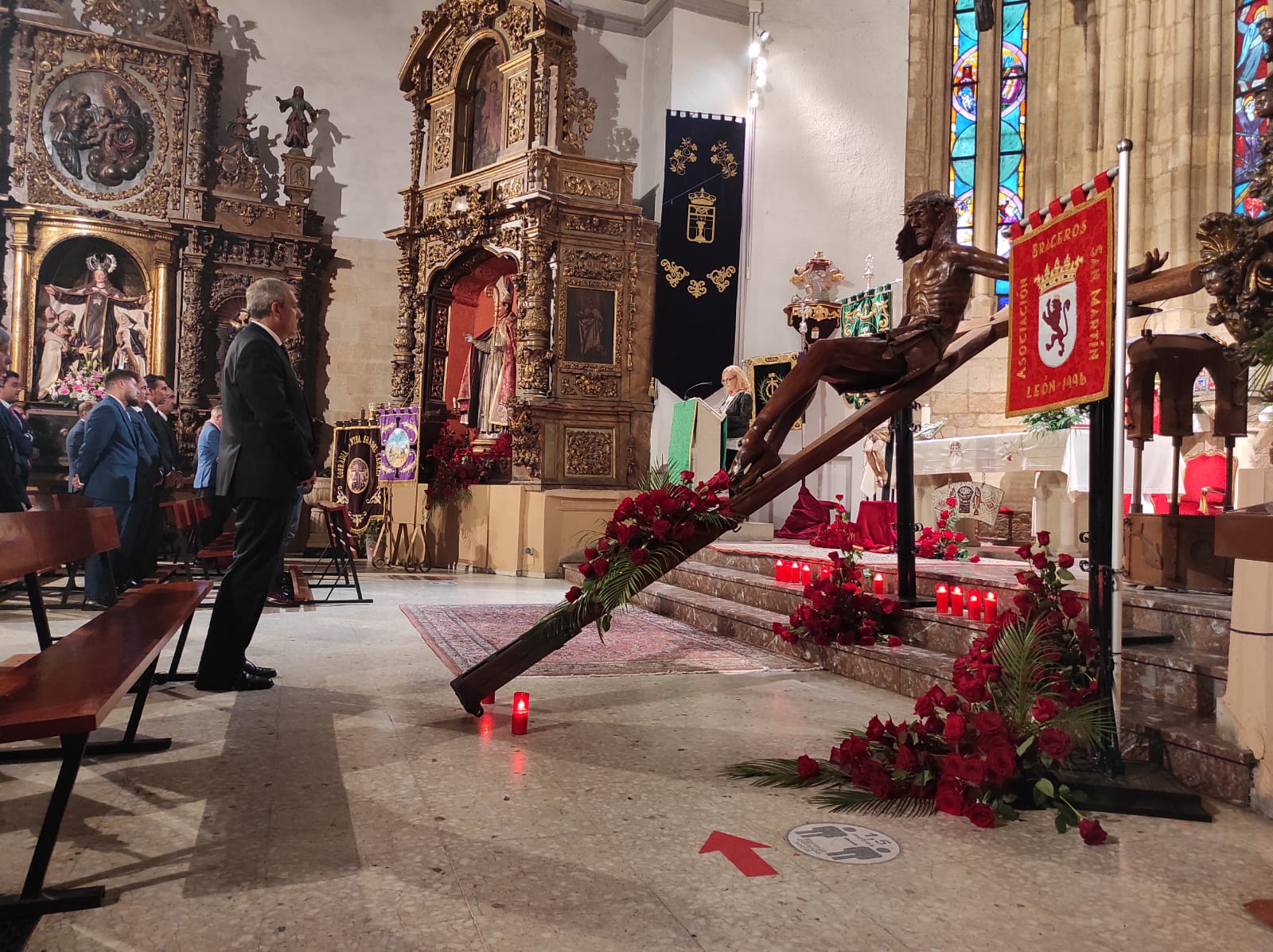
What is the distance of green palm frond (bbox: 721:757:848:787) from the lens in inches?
106

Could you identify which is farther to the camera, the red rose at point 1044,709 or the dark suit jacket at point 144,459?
the dark suit jacket at point 144,459

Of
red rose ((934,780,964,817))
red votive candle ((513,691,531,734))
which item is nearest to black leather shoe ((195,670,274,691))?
red votive candle ((513,691,531,734))

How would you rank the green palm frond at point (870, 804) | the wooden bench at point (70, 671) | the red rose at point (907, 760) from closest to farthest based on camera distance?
the wooden bench at point (70, 671)
the green palm frond at point (870, 804)
the red rose at point (907, 760)

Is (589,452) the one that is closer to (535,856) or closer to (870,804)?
(870,804)

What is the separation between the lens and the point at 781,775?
2.73m

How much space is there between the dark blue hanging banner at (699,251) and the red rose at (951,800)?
8.92m

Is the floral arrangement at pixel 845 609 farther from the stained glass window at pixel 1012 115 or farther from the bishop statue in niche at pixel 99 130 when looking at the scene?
the bishop statue in niche at pixel 99 130

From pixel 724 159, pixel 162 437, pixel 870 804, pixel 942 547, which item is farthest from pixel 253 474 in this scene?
pixel 724 159

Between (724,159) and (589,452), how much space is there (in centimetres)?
475

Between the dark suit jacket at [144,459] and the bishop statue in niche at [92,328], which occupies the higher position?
the bishop statue in niche at [92,328]

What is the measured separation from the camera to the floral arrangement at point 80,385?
10.7 m

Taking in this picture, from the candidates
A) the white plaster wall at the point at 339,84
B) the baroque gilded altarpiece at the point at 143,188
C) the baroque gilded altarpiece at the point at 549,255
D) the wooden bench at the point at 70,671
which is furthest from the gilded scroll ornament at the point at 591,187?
the wooden bench at the point at 70,671

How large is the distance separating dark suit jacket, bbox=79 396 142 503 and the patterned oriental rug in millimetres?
2166

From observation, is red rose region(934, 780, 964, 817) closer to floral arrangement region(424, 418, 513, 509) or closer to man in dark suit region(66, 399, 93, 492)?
man in dark suit region(66, 399, 93, 492)
